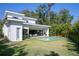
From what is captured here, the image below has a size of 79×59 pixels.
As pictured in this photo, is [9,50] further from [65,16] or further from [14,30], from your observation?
[65,16]

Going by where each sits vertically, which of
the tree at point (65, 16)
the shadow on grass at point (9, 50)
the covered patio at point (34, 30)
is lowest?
the shadow on grass at point (9, 50)

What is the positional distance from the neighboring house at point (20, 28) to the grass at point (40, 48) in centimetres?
18

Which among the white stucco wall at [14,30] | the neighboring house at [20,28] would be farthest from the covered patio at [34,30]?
the white stucco wall at [14,30]

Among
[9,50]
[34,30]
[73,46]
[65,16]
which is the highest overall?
[65,16]

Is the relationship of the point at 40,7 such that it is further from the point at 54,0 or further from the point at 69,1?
the point at 69,1

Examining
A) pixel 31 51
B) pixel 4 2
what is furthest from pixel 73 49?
pixel 4 2

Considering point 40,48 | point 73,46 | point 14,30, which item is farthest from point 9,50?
point 73,46

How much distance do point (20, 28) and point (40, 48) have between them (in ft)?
2.70

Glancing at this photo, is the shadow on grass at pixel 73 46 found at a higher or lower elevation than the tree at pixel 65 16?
lower

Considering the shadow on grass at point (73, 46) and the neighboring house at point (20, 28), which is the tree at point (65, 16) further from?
the shadow on grass at point (73, 46)

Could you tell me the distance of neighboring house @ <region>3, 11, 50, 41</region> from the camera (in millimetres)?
6449

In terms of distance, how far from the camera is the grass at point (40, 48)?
6352 mm

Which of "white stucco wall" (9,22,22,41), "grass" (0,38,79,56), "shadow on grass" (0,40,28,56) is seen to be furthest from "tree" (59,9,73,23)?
"shadow on grass" (0,40,28,56)

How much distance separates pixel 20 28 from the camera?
6.54 meters
